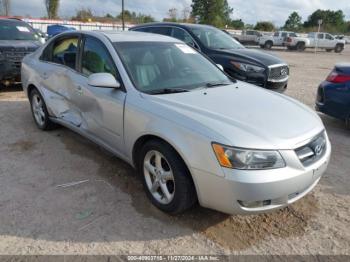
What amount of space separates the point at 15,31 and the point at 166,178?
25.4 ft

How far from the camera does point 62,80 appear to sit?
420 centimetres

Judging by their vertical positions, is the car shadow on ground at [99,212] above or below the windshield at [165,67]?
below

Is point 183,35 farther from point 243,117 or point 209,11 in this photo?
point 209,11

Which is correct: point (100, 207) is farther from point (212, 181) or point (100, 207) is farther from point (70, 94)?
point (70, 94)

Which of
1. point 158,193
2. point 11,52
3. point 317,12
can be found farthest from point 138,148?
point 317,12

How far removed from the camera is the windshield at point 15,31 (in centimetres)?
826

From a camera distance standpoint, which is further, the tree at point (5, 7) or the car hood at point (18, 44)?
the tree at point (5, 7)

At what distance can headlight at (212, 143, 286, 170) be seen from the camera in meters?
2.35

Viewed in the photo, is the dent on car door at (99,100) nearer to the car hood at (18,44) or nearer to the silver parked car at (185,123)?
the silver parked car at (185,123)

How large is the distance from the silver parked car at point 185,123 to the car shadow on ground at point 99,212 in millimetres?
245

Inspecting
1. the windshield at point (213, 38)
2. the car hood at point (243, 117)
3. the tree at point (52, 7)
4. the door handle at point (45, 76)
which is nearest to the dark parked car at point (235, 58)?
the windshield at point (213, 38)

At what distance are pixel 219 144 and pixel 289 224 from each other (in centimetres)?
113

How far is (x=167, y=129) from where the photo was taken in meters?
2.67

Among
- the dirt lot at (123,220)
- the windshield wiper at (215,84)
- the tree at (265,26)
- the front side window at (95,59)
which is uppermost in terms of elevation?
the tree at (265,26)
